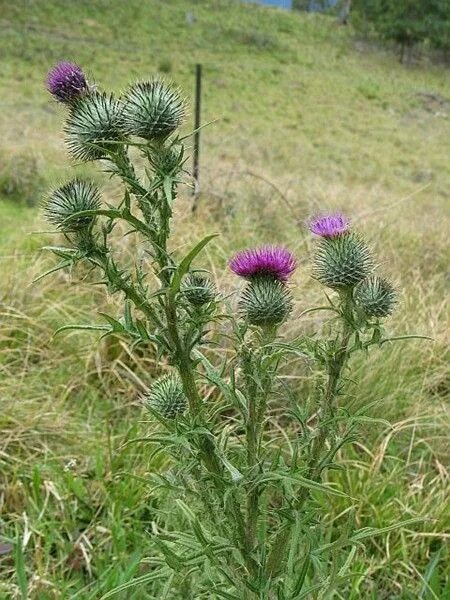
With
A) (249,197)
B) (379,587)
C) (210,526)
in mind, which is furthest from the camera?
(249,197)

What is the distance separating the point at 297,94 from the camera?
102ft

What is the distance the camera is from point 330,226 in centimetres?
172

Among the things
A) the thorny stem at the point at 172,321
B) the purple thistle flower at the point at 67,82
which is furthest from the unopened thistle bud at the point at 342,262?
the purple thistle flower at the point at 67,82

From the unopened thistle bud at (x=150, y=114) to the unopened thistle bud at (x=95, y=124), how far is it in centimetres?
3

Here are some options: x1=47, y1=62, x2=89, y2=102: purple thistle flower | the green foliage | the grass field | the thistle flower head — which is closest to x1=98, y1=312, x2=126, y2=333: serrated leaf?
the thistle flower head

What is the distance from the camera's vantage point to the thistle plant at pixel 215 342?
141cm

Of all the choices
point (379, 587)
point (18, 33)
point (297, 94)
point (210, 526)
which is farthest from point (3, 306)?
point (18, 33)

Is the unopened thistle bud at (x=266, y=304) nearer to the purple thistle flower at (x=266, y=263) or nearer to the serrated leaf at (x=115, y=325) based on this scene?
the purple thistle flower at (x=266, y=263)

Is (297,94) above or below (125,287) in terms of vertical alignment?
below

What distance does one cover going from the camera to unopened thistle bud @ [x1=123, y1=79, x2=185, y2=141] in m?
1.41

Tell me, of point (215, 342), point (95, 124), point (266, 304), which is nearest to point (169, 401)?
point (215, 342)

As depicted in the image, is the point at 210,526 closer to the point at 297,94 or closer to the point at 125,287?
the point at 125,287

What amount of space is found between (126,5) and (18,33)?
1133cm

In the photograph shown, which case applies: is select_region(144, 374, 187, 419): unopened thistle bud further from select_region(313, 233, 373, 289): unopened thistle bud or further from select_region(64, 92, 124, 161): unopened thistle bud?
select_region(64, 92, 124, 161): unopened thistle bud
